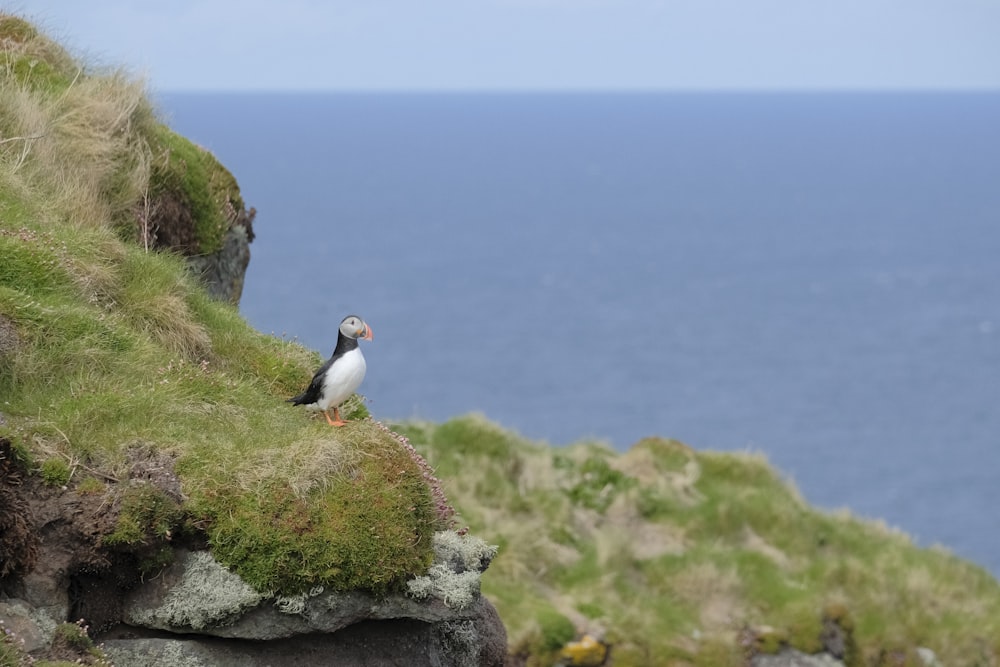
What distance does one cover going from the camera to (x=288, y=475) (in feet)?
33.0

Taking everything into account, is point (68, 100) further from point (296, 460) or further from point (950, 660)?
point (950, 660)

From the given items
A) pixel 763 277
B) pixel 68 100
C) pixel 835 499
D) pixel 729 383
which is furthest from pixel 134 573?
pixel 763 277

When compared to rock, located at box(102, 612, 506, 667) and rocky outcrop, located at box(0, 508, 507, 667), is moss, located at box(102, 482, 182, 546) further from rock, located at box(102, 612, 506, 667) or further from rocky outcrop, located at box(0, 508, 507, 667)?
rock, located at box(102, 612, 506, 667)

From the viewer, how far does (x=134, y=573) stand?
9.57 metres

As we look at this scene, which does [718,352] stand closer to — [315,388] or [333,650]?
[315,388]

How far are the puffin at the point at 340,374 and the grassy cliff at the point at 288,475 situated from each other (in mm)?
245

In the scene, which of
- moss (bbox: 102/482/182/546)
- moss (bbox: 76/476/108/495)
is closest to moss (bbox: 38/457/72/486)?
moss (bbox: 76/476/108/495)

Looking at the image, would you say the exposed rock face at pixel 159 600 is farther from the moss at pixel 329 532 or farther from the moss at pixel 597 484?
the moss at pixel 597 484

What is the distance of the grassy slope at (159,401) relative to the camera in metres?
9.70

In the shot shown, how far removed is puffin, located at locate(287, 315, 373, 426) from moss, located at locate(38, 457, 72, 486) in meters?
2.48

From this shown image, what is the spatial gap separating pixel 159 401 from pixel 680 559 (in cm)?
1594

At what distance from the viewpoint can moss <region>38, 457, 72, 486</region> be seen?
9.60 m

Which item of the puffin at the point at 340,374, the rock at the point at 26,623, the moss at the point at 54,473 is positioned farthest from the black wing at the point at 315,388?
the rock at the point at 26,623

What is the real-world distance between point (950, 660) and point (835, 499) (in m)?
74.7
